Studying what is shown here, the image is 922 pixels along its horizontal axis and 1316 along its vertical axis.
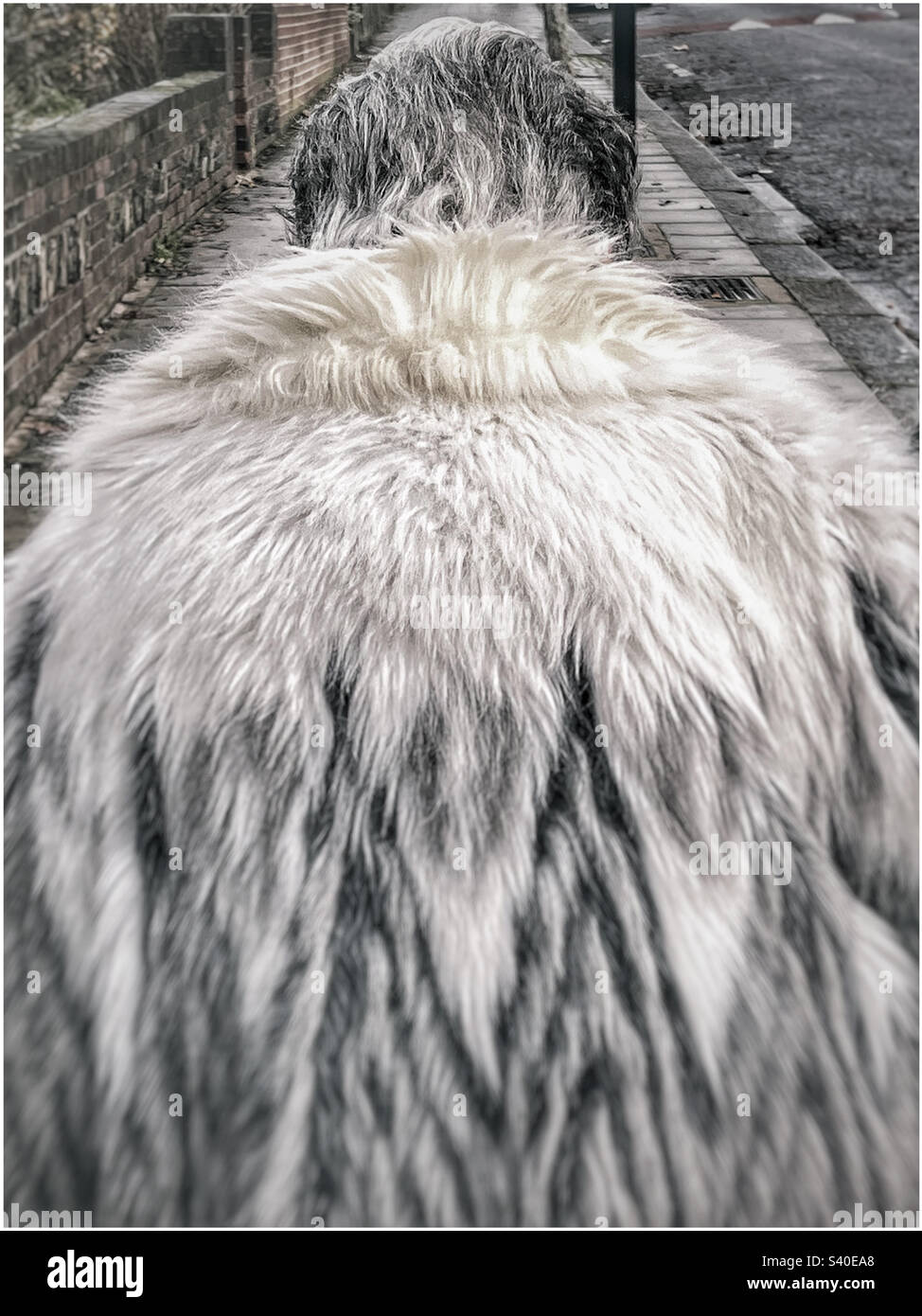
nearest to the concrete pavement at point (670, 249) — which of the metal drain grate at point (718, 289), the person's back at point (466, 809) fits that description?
the metal drain grate at point (718, 289)

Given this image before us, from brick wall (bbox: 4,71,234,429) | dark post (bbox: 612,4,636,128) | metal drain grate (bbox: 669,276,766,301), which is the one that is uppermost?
dark post (bbox: 612,4,636,128)

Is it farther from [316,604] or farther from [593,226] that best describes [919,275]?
[316,604]

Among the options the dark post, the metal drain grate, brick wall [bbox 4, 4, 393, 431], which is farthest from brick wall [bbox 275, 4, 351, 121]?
the metal drain grate

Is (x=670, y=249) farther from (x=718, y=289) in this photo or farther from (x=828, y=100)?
(x=828, y=100)

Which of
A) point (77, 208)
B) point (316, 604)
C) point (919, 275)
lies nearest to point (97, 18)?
point (77, 208)

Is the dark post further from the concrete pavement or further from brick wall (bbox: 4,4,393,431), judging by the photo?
brick wall (bbox: 4,4,393,431)

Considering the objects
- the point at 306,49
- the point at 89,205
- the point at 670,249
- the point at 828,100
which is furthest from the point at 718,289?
the point at 89,205
